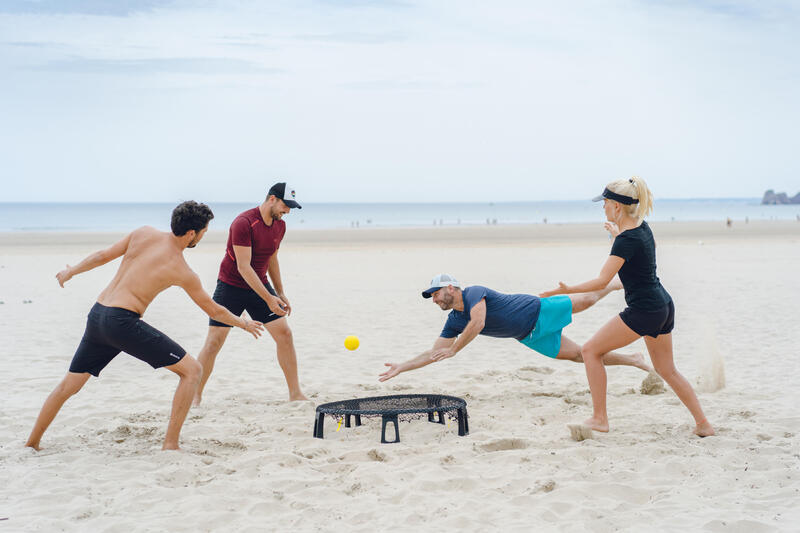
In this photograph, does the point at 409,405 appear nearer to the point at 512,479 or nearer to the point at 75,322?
the point at 512,479

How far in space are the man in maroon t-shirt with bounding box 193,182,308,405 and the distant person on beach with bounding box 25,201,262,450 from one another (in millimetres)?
1169

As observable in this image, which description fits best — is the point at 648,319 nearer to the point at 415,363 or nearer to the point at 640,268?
the point at 640,268

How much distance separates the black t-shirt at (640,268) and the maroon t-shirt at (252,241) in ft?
9.49

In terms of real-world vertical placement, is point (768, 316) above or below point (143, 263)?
below

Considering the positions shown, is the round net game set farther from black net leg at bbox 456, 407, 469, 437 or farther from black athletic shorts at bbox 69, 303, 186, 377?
black athletic shorts at bbox 69, 303, 186, 377

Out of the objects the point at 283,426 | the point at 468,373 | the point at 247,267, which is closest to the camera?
the point at 283,426

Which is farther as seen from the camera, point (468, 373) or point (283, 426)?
point (468, 373)

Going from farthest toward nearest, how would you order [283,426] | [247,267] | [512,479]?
[247,267], [283,426], [512,479]

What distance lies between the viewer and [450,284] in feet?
19.0

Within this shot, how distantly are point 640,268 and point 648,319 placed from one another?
0.36 metres

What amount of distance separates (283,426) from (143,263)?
178 cm

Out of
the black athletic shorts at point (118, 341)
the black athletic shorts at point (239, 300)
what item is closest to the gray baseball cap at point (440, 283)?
the black athletic shorts at point (239, 300)

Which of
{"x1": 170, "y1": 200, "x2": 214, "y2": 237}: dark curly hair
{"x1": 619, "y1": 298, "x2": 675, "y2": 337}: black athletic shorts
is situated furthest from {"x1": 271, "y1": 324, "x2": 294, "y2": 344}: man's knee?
{"x1": 619, "y1": 298, "x2": 675, "y2": 337}: black athletic shorts

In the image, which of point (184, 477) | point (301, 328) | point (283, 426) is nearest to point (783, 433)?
point (283, 426)
